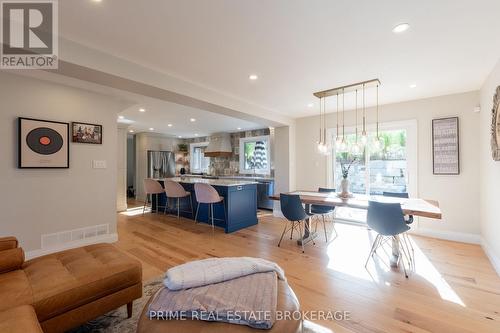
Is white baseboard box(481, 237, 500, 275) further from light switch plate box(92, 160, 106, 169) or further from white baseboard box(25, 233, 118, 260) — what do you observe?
light switch plate box(92, 160, 106, 169)

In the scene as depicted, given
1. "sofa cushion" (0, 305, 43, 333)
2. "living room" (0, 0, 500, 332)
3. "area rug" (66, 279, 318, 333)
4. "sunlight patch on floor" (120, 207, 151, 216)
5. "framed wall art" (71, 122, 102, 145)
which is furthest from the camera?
"sunlight patch on floor" (120, 207, 151, 216)

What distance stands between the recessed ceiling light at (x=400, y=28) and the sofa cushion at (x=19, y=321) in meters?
Result: 3.19

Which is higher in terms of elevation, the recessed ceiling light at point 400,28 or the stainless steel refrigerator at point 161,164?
the recessed ceiling light at point 400,28

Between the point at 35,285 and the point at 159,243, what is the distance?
226cm

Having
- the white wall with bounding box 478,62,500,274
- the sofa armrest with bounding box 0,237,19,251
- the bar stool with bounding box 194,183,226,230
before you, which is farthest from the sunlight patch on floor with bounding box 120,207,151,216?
the white wall with bounding box 478,62,500,274

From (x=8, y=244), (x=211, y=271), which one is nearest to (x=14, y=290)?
(x=8, y=244)

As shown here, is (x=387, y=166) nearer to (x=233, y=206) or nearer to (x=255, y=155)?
→ (x=233, y=206)

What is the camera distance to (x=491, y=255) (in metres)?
2.94

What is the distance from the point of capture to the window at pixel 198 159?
30.3 ft

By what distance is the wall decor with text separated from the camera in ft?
12.4

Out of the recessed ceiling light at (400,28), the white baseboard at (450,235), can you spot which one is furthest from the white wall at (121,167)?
the white baseboard at (450,235)

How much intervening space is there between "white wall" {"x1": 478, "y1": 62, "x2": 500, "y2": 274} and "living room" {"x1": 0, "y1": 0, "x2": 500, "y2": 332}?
0.17ft

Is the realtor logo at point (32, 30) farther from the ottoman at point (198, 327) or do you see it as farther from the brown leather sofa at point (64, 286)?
the ottoman at point (198, 327)

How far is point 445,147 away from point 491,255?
1.74 m
